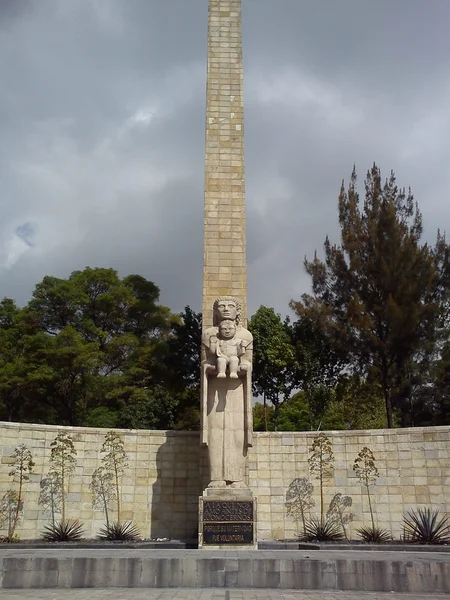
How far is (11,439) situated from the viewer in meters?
9.48

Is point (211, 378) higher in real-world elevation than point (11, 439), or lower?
higher

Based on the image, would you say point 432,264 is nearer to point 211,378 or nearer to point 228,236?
point 228,236

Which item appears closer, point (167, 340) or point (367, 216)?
point (367, 216)

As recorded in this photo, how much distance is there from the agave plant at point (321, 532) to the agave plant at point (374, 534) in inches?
15.4

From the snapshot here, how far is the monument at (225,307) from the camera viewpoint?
7.78 m

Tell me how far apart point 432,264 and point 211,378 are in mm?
9966

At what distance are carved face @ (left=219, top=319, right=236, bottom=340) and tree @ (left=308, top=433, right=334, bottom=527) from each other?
3.13m

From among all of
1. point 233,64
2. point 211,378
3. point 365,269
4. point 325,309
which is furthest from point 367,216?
point 211,378

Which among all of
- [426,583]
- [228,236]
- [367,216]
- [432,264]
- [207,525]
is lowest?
[426,583]

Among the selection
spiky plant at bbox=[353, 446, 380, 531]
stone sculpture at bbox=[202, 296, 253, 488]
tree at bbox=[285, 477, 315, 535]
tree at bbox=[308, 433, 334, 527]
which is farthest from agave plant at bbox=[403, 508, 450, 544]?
stone sculpture at bbox=[202, 296, 253, 488]

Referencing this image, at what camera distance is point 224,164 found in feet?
37.8

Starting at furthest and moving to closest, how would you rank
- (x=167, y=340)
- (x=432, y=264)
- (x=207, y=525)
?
(x=167, y=340), (x=432, y=264), (x=207, y=525)

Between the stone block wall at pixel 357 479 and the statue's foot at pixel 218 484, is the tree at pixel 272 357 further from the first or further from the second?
the statue's foot at pixel 218 484

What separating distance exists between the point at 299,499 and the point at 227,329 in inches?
150
